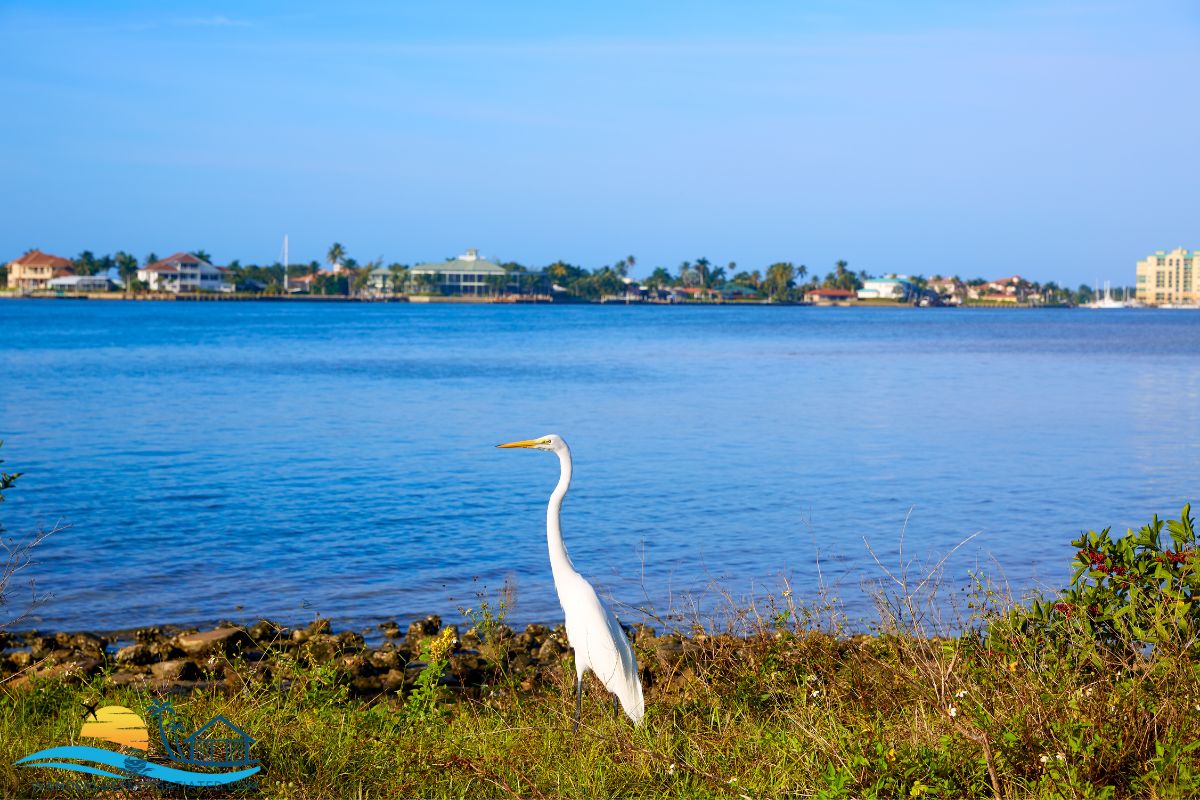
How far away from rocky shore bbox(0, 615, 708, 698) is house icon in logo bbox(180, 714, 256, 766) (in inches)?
64.0

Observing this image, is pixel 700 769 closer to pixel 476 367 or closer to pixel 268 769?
pixel 268 769

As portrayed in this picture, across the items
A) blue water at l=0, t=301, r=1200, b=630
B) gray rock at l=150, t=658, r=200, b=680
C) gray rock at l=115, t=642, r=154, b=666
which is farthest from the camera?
blue water at l=0, t=301, r=1200, b=630

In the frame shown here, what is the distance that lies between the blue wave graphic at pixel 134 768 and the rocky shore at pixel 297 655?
6.46ft

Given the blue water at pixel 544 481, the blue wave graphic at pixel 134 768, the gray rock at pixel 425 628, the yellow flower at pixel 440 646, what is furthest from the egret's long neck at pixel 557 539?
the gray rock at pixel 425 628

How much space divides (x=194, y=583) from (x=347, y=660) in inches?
182

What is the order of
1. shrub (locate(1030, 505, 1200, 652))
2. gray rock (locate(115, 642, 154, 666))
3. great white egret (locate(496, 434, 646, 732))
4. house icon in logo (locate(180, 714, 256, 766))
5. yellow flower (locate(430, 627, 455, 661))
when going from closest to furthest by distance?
house icon in logo (locate(180, 714, 256, 766)) → shrub (locate(1030, 505, 1200, 652)) → great white egret (locate(496, 434, 646, 732)) → yellow flower (locate(430, 627, 455, 661)) → gray rock (locate(115, 642, 154, 666))

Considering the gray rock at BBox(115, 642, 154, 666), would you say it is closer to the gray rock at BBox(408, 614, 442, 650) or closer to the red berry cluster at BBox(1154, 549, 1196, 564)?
the gray rock at BBox(408, 614, 442, 650)

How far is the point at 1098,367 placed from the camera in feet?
166

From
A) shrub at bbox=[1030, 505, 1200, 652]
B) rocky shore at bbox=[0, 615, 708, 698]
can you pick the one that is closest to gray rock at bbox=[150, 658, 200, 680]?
rocky shore at bbox=[0, 615, 708, 698]

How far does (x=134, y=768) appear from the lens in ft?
15.6

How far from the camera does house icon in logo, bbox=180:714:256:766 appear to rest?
494 cm

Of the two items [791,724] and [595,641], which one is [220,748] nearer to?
[595,641]

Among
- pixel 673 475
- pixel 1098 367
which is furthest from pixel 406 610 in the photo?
pixel 1098 367

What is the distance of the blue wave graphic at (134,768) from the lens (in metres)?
4.66
